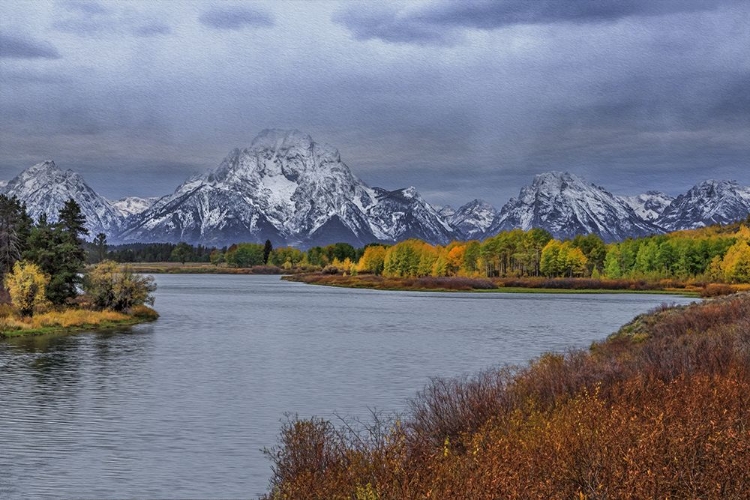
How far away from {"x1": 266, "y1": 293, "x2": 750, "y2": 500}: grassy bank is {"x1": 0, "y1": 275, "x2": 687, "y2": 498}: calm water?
22.2 ft

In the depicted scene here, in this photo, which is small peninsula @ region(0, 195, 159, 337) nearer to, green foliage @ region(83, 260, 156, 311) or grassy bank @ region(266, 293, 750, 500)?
green foliage @ region(83, 260, 156, 311)

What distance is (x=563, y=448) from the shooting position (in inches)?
528

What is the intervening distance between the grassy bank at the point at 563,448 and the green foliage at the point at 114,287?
64.0m

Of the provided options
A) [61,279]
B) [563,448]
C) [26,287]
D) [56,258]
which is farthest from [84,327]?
[563,448]

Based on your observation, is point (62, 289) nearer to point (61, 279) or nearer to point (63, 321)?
point (61, 279)

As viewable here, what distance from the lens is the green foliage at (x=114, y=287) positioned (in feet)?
261

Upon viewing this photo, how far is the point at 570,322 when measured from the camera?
86.2m

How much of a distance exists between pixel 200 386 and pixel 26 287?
38.1 meters

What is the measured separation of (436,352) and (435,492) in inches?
1802

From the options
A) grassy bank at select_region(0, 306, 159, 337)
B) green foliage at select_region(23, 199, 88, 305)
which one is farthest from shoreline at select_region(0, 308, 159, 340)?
green foliage at select_region(23, 199, 88, 305)

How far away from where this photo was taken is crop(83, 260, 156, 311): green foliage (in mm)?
79625

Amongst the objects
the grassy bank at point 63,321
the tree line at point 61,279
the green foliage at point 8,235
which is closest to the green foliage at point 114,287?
the tree line at point 61,279

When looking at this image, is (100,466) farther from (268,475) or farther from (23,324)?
(23,324)

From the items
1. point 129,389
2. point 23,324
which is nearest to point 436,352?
point 129,389
